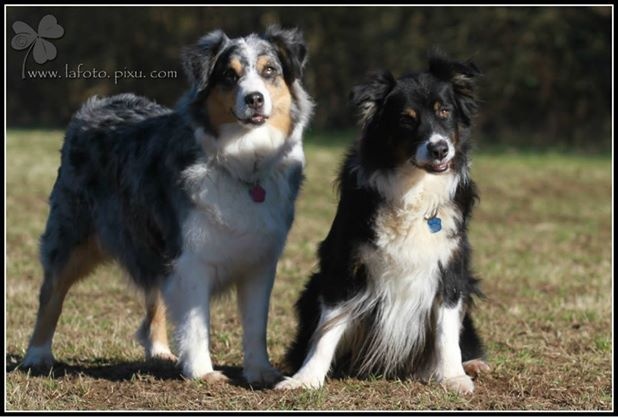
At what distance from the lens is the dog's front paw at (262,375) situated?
584 cm

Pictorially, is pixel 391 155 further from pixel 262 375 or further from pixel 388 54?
pixel 388 54

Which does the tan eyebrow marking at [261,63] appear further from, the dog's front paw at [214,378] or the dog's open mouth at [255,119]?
the dog's front paw at [214,378]

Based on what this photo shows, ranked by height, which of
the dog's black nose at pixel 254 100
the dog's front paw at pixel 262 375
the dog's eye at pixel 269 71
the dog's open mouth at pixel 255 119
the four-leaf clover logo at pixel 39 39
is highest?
the four-leaf clover logo at pixel 39 39

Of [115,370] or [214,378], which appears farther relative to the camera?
[115,370]

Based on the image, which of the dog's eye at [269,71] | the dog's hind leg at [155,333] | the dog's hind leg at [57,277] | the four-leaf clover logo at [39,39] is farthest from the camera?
the four-leaf clover logo at [39,39]

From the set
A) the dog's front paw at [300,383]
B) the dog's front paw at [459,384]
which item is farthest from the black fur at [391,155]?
the dog's front paw at [300,383]

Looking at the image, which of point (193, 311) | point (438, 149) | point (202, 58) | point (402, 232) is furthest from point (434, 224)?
point (202, 58)

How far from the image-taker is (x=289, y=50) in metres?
5.83

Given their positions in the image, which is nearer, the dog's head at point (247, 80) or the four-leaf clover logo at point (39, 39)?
the dog's head at point (247, 80)

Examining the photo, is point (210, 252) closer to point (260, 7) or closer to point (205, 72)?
point (205, 72)

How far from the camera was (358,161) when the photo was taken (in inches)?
220

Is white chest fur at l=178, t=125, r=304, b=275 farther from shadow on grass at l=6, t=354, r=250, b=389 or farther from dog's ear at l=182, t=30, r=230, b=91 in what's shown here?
shadow on grass at l=6, t=354, r=250, b=389

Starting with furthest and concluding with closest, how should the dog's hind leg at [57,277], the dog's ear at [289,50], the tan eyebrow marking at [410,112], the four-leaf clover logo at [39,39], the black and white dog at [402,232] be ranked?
1. the four-leaf clover logo at [39,39]
2. the dog's hind leg at [57,277]
3. the dog's ear at [289,50]
4. the black and white dog at [402,232]
5. the tan eyebrow marking at [410,112]

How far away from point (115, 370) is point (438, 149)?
2.49m
